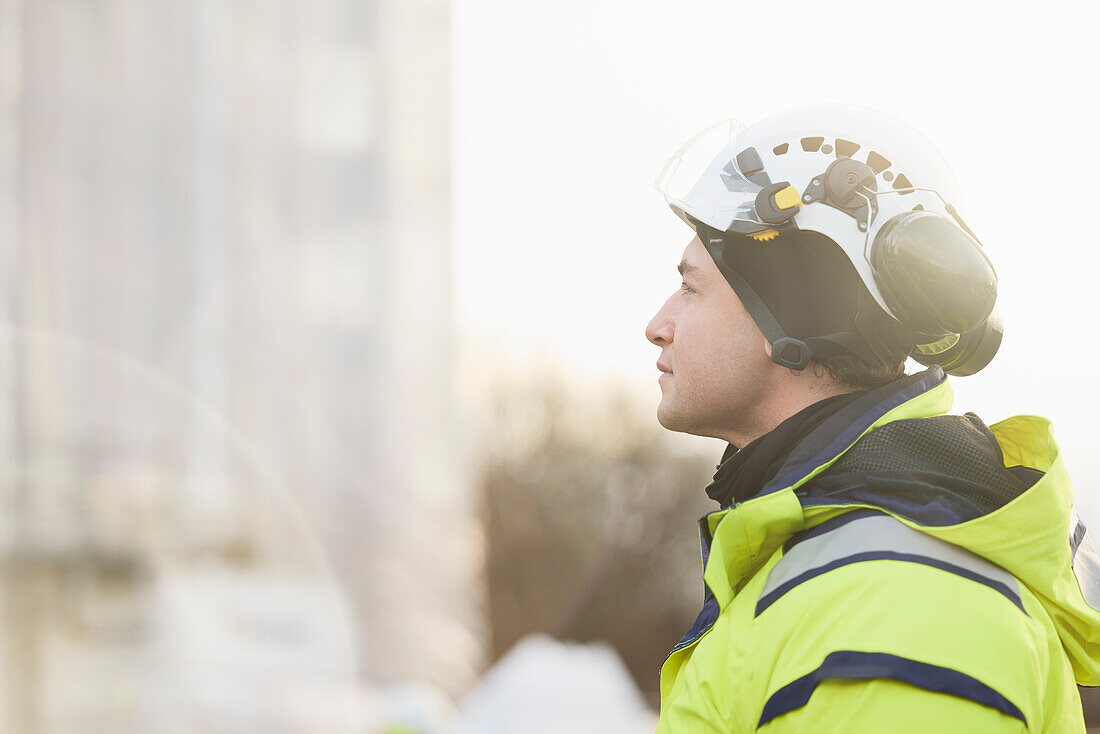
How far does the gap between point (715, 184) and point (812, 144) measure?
19 centimetres

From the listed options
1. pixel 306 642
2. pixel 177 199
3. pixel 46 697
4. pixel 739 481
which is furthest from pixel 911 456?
pixel 177 199

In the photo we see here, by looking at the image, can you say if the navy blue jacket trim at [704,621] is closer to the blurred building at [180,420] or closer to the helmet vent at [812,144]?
the helmet vent at [812,144]

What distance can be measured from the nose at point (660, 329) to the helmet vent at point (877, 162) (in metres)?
0.44

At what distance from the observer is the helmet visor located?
1643 millimetres

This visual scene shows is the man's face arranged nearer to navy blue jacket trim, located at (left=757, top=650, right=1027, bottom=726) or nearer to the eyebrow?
the eyebrow

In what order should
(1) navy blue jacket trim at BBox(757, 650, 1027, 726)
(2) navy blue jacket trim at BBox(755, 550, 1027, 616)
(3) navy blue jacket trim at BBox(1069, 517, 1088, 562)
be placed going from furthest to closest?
1. (3) navy blue jacket trim at BBox(1069, 517, 1088, 562)
2. (2) navy blue jacket trim at BBox(755, 550, 1027, 616)
3. (1) navy blue jacket trim at BBox(757, 650, 1027, 726)

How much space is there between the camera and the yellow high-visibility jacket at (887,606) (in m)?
1.02

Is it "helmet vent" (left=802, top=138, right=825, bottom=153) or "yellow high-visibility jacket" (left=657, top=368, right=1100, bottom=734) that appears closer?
"yellow high-visibility jacket" (left=657, top=368, right=1100, bottom=734)

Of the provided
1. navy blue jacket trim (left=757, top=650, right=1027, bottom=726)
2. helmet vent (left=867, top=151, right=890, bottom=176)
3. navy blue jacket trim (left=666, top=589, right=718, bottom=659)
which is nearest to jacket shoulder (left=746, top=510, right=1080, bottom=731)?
navy blue jacket trim (left=757, top=650, right=1027, bottom=726)

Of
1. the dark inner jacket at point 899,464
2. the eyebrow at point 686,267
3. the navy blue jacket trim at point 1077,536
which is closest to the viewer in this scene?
the dark inner jacket at point 899,464

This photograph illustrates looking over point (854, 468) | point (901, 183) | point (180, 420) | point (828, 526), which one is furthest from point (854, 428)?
point (180, 420)

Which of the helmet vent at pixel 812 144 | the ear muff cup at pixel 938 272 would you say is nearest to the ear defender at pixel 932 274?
the ear muff cup at pixel 938 272

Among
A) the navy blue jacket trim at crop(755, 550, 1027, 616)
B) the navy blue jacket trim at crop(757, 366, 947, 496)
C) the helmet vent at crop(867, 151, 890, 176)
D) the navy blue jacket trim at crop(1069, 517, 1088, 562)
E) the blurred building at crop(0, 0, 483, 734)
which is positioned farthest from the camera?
the blurred building at crop(0, 0, 483, 734)

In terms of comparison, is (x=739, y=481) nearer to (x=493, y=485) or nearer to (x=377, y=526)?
(x=377, y=526)
